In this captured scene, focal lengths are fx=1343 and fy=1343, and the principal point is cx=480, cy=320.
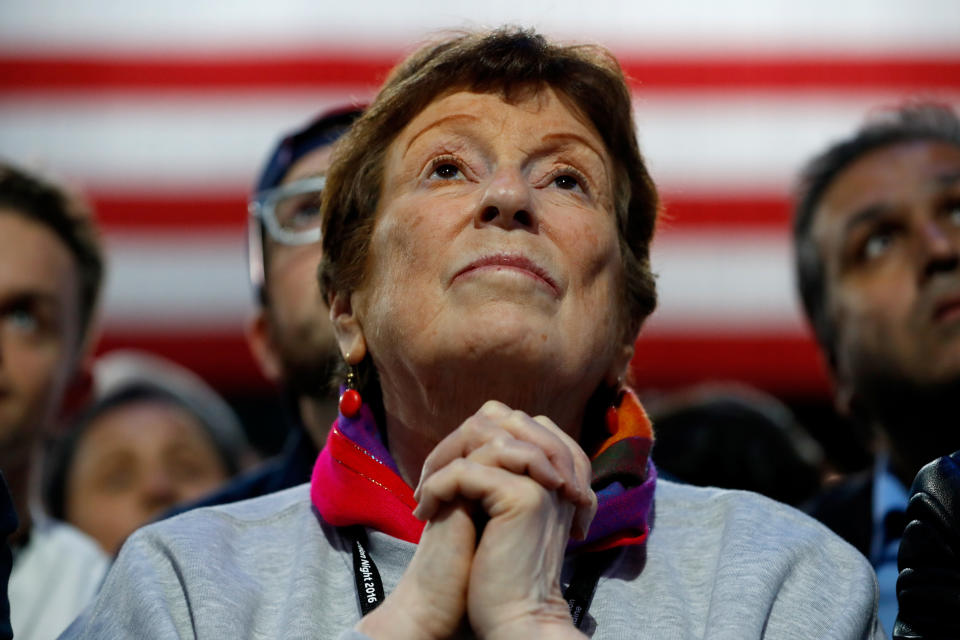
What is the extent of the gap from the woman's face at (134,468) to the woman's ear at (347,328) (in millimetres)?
1575

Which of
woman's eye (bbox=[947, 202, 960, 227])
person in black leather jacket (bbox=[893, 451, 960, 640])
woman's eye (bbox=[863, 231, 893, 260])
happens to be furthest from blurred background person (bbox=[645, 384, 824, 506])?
person in black leather jacket (bbox=[893, 451, 960, 640])

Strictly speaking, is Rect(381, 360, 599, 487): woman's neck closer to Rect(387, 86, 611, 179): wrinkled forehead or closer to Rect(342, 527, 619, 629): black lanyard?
Rect(342, 527, 619, 629): black lanyard

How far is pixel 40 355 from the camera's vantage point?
2867 mm

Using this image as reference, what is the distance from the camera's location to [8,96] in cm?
622

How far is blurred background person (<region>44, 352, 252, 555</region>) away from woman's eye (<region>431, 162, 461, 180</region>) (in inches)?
69.1

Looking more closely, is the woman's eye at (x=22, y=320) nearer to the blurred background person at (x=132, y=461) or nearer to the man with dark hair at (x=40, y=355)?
the man with dark hair at (x=40, y=355)

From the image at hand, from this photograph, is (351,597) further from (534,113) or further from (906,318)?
(906,318)

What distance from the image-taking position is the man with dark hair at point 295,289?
2.83 m

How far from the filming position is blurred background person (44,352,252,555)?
3.45 m

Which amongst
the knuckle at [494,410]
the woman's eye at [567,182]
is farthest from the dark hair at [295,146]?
the knuckle at [494,410]

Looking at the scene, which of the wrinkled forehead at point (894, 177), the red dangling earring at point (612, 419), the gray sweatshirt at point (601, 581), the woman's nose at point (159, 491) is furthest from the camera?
the woman's nose at point (159, 491)

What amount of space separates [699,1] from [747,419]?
11.2 ft

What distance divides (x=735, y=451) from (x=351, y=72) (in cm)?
365

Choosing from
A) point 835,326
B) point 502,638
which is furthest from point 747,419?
point 502,638
